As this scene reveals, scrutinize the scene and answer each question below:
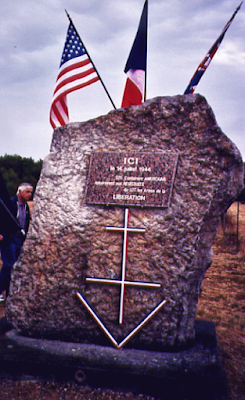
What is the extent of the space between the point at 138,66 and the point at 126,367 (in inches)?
153

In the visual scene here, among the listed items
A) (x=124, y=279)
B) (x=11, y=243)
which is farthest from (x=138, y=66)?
(x=124, y=279)

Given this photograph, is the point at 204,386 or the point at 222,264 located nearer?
the point at 204,386

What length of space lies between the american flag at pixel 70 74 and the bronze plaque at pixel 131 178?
5.59 ft

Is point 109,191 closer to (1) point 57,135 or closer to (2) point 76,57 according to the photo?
(1) point 57,135

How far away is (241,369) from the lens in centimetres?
286

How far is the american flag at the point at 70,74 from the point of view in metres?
4.18

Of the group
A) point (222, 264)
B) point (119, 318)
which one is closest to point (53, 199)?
point (119, 318)

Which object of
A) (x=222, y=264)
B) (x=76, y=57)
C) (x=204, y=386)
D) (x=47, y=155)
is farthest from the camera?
(x=222, y=264)

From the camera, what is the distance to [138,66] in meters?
4.54

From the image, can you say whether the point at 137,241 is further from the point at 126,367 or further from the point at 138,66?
the point at 138,66

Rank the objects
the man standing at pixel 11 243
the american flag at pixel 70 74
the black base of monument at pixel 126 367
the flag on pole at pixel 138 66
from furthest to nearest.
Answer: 1. the flag on pole at pixel 138 66
2. the american flag at pixel 70 74
3. the man standing at pixel 11 243
4. the black base of monument at pixel 126 367

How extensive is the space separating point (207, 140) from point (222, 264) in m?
4.93

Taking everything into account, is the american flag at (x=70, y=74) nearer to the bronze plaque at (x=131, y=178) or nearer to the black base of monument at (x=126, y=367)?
the bronze plaque at (x=131, y=178)

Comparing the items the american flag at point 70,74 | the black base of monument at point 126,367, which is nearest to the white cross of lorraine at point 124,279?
the black base of monument at point 126,367
